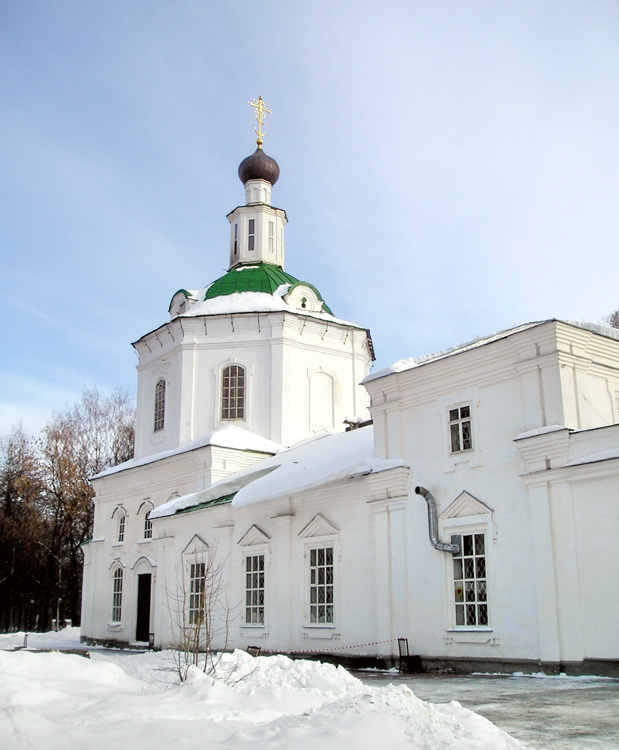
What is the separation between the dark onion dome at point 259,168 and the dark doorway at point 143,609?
13.3m

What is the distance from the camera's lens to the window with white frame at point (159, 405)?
23422 millimetres

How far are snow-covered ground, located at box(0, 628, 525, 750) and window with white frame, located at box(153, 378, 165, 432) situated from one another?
14795 millimetres

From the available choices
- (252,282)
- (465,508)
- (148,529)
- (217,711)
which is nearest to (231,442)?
(148,529)

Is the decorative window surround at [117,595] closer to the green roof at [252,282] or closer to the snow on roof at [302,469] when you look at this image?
the snow on roof at [302,469]

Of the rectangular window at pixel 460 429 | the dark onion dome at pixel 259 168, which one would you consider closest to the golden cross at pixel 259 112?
the dark onion dome at pixel 259 168

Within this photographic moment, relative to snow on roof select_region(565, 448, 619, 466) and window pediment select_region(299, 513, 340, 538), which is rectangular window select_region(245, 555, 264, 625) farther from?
snow on roof select_region(565, 448, 619, 466)

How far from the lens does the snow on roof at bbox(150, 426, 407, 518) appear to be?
46.4 ft

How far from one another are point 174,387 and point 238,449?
3.46 meters

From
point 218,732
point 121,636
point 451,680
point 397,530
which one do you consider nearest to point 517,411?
point 397,530

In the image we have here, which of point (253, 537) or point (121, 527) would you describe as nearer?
point (253, 537)

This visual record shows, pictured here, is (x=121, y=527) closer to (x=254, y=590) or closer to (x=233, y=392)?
(x=233, y=392)

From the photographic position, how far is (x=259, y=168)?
26453 mm

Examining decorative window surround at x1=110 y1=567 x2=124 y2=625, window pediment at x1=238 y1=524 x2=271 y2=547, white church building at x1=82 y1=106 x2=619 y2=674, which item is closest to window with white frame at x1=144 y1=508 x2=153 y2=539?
white church building at x1=82 y1=106 x2=619 y2=674

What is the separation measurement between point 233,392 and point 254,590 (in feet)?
23.9
